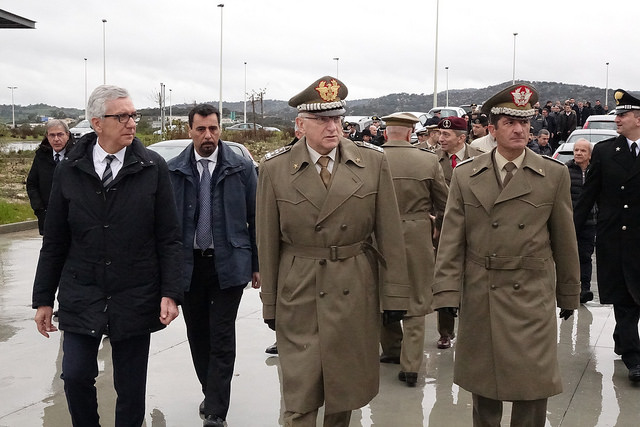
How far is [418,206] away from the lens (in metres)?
6.78

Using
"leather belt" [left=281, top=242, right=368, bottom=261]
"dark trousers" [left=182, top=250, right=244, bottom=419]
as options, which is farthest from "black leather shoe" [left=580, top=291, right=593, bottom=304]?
"leather belt" [left=281, top=242, right=368, bottom=261]

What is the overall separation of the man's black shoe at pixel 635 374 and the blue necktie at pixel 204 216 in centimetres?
330

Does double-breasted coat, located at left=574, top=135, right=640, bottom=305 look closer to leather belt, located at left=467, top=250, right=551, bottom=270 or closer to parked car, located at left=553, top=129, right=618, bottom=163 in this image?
leather belt, located at left=467, top=250, right=551, bottom=270

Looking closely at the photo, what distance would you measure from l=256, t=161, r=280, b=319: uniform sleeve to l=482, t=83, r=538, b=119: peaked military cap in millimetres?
1346

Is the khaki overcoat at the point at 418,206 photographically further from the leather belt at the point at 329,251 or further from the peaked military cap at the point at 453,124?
the leather belt at the point at 329,251

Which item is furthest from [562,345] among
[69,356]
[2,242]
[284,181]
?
[2,242]

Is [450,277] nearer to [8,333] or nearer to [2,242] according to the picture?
[8,333]

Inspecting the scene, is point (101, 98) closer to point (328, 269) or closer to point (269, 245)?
point (269, 245)

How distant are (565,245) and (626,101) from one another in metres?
2.27

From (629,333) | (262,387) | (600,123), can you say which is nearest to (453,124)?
(629,333)

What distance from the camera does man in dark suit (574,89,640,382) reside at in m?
6.34

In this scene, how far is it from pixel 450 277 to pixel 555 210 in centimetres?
67

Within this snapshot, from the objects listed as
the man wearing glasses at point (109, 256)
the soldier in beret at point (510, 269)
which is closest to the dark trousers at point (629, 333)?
the soldier in beret at point (510, 269)

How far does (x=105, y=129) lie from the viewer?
441 centimetres
